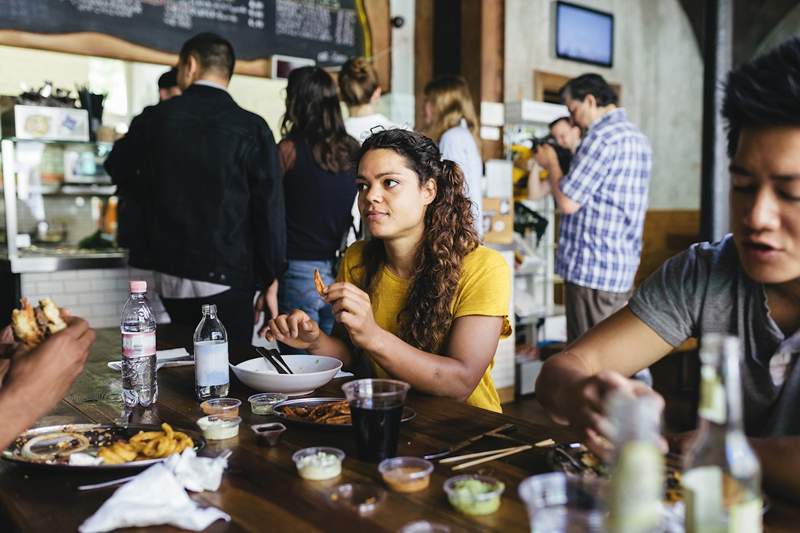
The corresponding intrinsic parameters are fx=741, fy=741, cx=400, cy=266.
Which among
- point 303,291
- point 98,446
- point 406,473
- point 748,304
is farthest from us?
point 303,291

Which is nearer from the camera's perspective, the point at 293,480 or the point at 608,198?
the point at 293,480

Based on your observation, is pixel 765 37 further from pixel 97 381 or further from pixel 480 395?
Answer: pixel 97 381

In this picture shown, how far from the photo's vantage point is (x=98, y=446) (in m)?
1.37

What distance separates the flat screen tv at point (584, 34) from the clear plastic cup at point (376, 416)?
18.7 ft

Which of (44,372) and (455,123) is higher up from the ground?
(455,123)

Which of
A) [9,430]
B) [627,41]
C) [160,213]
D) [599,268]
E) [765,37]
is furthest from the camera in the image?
[765,37]

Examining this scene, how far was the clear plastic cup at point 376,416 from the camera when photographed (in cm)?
126

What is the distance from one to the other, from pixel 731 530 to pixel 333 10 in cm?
527

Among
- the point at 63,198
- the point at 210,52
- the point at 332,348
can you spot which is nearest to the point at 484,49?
the point at 210,52

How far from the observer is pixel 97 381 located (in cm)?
197

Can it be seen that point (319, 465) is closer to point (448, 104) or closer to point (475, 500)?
point (475, 500)

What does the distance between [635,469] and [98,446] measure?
107cm

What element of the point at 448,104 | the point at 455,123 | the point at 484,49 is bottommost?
the point at 455,123

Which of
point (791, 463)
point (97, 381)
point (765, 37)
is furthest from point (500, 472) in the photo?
point (765, 37)
